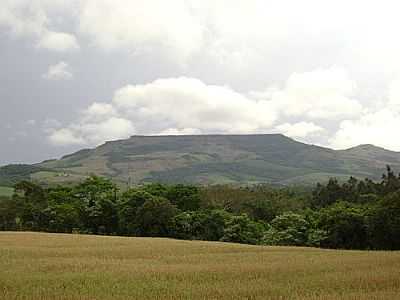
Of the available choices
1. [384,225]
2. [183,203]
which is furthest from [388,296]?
[183,203]

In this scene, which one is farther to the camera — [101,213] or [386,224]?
[101,213]

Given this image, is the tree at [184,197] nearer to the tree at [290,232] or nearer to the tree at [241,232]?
the tree at [241,232]

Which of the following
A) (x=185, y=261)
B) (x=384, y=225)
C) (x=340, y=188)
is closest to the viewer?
(x=185, y=261)

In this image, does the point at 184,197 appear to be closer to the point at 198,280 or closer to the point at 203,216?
the point at 203,216

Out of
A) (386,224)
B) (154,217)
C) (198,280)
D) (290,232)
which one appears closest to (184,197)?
(154,217)

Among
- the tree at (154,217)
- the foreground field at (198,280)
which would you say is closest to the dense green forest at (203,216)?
the tree at (154,217)

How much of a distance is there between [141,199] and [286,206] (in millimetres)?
35256

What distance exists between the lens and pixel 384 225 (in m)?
59.7

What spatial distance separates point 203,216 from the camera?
77.1 meters

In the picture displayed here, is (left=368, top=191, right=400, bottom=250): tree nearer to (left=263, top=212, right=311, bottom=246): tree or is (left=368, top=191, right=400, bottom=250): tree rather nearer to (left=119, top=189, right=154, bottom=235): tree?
(left=263, top=212, right=311, bottom=246): tree

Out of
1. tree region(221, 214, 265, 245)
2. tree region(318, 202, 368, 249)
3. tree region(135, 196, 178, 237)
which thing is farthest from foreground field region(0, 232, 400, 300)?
tree region(135, 196, 178, 237)

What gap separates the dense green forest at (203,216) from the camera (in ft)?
208

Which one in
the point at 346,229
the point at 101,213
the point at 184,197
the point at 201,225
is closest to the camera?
the point at 346,229

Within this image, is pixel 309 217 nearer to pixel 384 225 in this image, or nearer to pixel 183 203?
pixel 384 225
